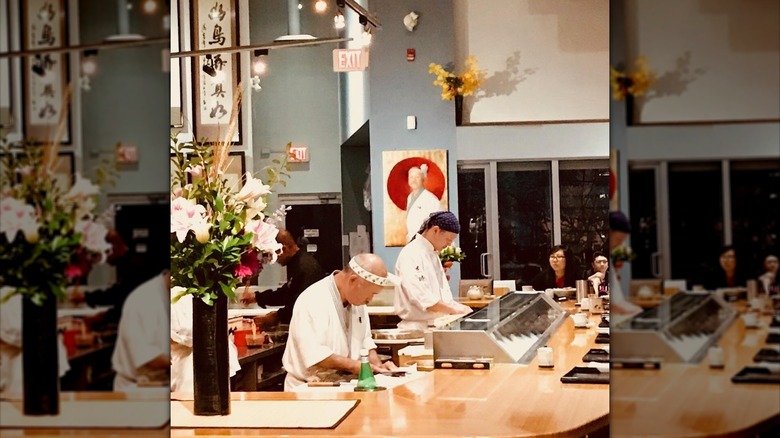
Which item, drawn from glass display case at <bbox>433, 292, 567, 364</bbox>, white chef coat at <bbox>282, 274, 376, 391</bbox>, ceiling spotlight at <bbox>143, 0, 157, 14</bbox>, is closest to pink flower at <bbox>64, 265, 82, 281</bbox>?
ceiling spotlight at <bbox>143, 0, 157, 14</bbox>

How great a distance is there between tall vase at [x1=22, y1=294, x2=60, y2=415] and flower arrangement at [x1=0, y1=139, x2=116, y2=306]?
0.02 m

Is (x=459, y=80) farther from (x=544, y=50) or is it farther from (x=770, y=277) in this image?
(x=770, y=277)

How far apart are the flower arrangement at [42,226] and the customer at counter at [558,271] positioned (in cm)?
362

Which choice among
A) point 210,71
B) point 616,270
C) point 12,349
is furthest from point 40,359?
point 210,71

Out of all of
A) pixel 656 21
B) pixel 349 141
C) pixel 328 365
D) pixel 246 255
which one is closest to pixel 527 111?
pixel 349 141

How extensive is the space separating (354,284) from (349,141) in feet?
2.49

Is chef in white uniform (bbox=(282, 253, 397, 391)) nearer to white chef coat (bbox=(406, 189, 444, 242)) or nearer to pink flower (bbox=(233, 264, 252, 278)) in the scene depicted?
white chef coat (bbox=(406, 189, 444, 242))

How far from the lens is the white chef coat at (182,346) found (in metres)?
3.82

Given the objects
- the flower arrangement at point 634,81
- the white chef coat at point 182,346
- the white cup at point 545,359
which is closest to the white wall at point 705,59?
the flower arrangement at point 634,81

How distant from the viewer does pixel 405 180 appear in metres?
4.72

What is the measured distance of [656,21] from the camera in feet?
4.09

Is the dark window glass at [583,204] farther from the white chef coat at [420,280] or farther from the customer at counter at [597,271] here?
the white chef coat at [420,280]

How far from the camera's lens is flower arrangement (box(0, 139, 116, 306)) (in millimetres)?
1293

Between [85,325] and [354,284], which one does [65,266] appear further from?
[354,284]
